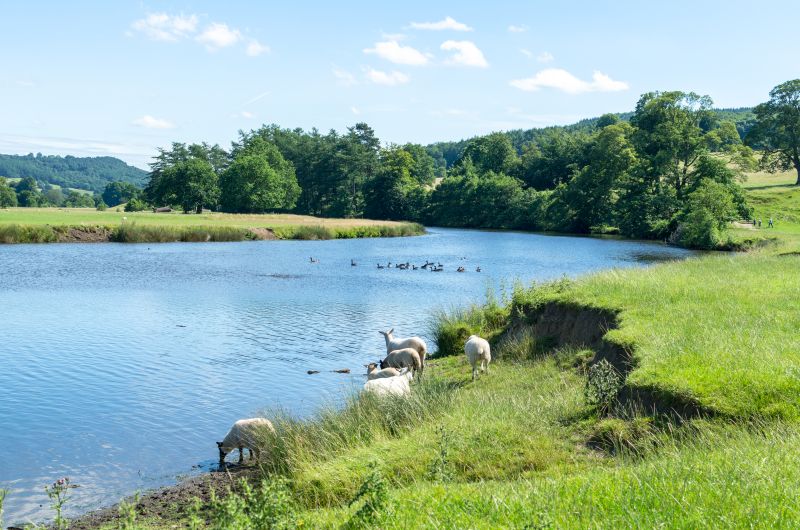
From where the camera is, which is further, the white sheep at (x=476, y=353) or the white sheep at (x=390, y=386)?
the white sheep at (x=476, y=353)

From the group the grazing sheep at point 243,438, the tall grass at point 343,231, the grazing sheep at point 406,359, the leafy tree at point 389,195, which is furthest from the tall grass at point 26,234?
the leafy tree at point 389,195

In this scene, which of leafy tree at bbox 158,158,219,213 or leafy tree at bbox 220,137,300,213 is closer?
leafy tree at bbox 158,158,219,213

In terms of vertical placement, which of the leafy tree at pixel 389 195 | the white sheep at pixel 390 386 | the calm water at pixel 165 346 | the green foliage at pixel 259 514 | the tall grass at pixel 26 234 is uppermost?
the leafy tree at pixel 389 195

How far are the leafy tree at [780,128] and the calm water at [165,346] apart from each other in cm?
5515

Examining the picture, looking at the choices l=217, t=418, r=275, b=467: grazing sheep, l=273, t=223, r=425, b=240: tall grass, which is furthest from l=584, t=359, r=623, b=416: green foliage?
l=273, t=223, r=425, b=240: tall grass

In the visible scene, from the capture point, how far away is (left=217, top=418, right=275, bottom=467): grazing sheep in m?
13.4

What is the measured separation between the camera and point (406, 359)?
61.0 ft

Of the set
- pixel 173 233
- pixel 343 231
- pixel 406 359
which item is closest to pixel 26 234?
pixel 173 233

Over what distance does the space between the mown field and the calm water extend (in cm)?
356

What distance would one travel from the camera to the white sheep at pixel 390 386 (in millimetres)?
13781

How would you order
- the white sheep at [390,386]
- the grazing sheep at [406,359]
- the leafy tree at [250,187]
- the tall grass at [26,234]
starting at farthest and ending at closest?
the leafy tree at [250,187], the tall grass at [26,234], the grazing sheep at [406,359], the white sheep at [390,386]

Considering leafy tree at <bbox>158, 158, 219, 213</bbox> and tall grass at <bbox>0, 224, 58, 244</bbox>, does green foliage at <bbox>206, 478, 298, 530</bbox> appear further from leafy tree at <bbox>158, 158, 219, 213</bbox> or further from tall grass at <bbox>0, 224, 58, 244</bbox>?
leafy tree at <bbox>158, 158, 219, 213</bbox>

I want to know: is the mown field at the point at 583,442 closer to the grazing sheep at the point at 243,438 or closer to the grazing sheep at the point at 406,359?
the grazing sheep at the point at 243,438

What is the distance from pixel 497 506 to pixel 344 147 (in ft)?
473
